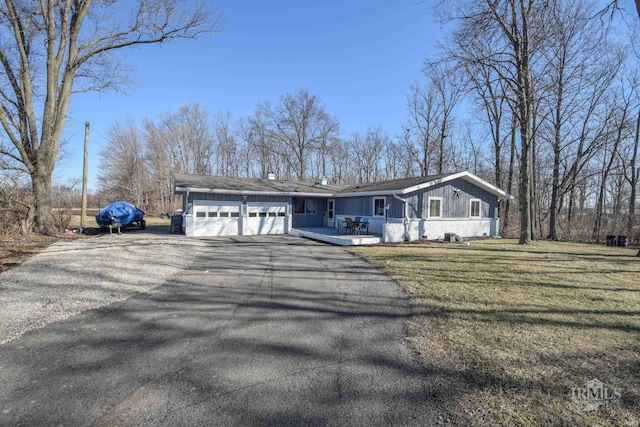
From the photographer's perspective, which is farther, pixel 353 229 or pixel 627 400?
pixel 353 229

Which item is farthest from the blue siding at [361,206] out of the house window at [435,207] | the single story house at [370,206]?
the house window at [435,207]

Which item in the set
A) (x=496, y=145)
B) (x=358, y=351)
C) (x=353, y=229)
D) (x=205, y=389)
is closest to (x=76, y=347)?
(x=205, y=389)

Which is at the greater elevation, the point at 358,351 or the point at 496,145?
the point at 496,145

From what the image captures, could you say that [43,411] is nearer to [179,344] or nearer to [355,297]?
[179,344]

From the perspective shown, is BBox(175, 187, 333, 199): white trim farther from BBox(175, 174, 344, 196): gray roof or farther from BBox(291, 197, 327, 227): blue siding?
BBox(291, 197, 327, 227): blue siding

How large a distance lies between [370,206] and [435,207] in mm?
3329

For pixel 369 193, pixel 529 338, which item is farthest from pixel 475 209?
pixel 529 338

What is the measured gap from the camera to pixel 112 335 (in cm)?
383

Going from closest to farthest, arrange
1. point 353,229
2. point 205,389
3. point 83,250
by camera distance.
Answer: point 205,389 < point 83,250 < point 353,229

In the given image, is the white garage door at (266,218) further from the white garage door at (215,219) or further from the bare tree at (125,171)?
the bare tree at (125,171)

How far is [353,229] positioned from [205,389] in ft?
43.9

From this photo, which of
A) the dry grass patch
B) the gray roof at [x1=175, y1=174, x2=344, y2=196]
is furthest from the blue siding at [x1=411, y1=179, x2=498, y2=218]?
the dry grass patch

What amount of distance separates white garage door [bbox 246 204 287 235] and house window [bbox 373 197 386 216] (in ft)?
17.3

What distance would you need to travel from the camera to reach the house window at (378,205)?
52.9 ft
